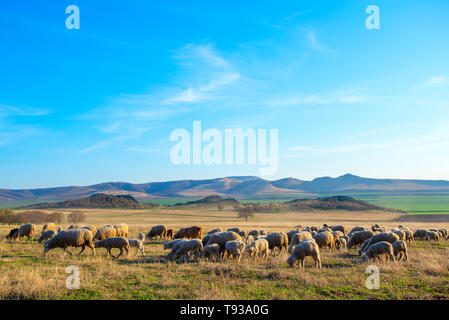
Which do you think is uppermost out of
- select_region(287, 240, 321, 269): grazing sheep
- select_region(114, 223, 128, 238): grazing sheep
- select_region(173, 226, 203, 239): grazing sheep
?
select_region(287, 240, 321, 269): grazing sheep

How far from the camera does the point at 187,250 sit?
1439 cm

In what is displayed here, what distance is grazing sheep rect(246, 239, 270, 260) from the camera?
48.1 ft

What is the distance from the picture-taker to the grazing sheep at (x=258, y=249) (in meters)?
14.7

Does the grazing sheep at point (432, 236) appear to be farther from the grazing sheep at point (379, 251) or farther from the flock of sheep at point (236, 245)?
the grazing sheep at point (379, 251)

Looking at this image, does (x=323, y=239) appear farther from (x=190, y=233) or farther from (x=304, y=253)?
(x=190, y=233)

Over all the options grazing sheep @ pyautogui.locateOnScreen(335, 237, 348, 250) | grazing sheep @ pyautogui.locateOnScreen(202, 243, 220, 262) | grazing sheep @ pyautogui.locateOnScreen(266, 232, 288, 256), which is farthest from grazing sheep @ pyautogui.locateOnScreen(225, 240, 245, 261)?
grazing sheep @ pyautogui.locateOnScreen(335, 237, 348, 250)

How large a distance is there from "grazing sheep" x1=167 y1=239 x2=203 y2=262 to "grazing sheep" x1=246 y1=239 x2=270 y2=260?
2.49 metres

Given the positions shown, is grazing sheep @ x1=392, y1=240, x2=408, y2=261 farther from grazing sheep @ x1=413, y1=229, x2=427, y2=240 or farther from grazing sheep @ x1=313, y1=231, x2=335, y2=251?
grazing sheep @ x1=413, y1=229, x2=427, y2=240

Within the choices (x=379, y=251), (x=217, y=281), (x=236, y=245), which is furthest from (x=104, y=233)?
(x=379, y=251)

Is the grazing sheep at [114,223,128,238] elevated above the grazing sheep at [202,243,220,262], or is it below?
below

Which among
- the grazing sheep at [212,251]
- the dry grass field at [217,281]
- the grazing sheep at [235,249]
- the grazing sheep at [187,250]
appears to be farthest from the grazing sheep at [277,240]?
the grazing sheep at [187,250]
